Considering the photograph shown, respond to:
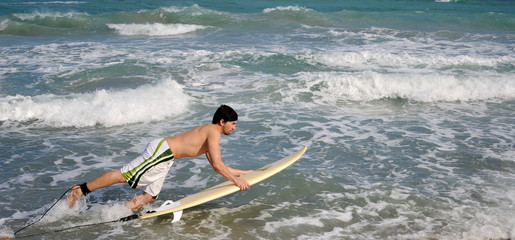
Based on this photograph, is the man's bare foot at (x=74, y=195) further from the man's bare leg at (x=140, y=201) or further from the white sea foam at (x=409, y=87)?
the white sea foam at (x=409, y=87)

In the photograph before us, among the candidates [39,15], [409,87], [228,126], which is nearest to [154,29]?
[39,15]

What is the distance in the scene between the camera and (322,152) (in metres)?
7.29

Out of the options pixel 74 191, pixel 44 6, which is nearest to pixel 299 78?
pixel 74 191

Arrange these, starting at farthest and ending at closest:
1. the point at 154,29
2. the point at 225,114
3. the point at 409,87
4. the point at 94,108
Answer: the point at 154,29 → the point at 409,87 → the point at 94,108 → the point at 225,114

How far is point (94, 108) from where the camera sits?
30.4ft

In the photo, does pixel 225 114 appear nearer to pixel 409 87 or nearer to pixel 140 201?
pixel 140 201

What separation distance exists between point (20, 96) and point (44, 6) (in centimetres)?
2111

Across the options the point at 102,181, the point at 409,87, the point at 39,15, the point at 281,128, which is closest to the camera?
the point at 102,181

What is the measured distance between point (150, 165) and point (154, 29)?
17.8m

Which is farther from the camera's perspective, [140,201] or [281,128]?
[281,128]

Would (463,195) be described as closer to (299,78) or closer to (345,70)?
(299,78)

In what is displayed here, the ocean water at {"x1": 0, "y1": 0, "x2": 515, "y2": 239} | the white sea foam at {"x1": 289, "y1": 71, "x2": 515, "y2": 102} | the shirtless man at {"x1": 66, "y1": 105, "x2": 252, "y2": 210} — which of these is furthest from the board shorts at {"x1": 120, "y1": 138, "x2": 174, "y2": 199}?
the white sea foam at {"x1": 289, "y1": 71, "x2": 515, "y2": 102}

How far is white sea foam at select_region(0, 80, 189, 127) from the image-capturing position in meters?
8.93

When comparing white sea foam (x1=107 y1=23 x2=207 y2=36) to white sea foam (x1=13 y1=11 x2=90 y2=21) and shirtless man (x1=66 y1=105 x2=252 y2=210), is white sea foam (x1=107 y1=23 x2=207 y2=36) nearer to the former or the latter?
white sea foam (x1=13 y1=11 x2=90 y2=21)
